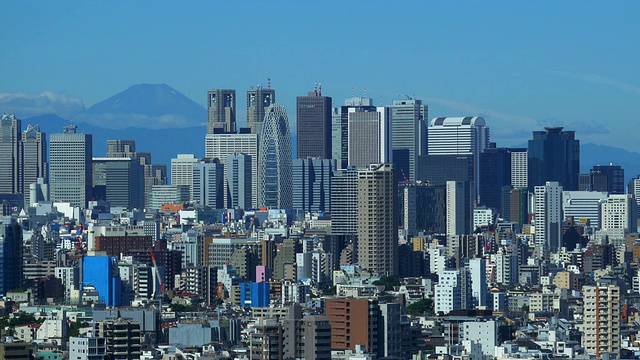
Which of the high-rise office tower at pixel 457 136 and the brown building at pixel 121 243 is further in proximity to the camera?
the high-rise office tower at pixel 457 136

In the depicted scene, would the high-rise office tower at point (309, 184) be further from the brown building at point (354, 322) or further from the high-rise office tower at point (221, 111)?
the brown building at point (354, 322)

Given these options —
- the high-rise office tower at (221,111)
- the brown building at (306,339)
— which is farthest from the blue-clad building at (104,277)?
the high-rise office tower at (221,111)

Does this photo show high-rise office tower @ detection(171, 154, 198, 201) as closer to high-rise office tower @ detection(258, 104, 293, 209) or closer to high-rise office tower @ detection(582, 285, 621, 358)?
high-rise office tower @ detection(258, 104, 293, 209)

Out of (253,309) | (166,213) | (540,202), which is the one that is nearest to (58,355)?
(253,309)

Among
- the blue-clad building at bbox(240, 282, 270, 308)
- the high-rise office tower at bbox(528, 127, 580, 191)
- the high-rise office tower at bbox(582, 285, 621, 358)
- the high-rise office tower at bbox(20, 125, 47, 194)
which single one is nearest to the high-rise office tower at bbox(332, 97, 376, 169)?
the high-rise office tower at bbox(528, 127, 580, 191)

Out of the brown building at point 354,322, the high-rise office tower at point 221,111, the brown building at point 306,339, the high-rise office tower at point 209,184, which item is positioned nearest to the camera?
the brown building at point 306,339

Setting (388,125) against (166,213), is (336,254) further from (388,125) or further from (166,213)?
(388,125)
